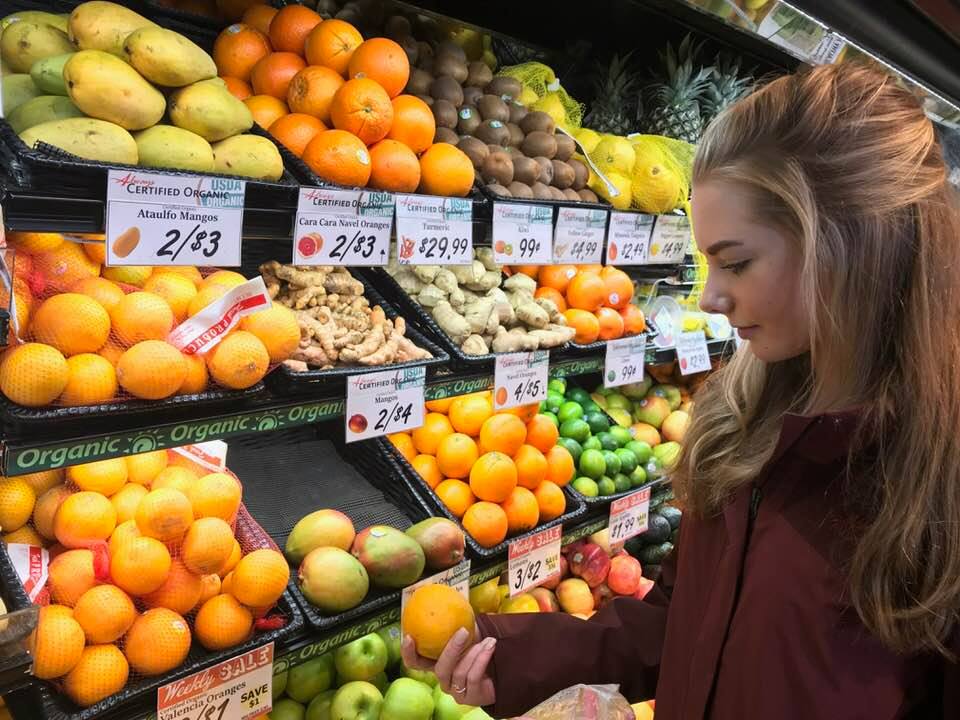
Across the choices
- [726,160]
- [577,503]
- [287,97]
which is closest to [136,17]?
[287,97]

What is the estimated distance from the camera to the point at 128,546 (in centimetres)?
118

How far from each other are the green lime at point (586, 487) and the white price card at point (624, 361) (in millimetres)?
291

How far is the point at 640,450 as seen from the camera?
2.41 meters

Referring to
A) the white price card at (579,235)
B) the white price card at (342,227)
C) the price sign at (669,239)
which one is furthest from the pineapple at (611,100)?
the white price card at (342,227)

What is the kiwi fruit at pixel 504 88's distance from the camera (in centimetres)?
206

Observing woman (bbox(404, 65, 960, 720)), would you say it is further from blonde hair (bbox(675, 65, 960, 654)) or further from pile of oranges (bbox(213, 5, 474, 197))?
pile of oranges (bbox(213, 5, 474, 197))

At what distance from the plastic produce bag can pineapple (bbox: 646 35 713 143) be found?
1850 millimetres

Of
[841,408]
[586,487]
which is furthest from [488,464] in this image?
[841,408]

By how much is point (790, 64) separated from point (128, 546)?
9.65 ft

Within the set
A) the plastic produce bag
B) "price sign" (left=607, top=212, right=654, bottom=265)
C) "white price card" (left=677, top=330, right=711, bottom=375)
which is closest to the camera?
the plastic produce bag

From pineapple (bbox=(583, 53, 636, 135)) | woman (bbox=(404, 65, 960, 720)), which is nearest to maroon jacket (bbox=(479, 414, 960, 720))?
woman (bbox=(404, 65, 960, 720))

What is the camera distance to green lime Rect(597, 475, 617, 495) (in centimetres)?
222

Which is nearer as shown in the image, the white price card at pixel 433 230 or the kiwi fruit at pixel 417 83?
the white price card at pixel 433 230

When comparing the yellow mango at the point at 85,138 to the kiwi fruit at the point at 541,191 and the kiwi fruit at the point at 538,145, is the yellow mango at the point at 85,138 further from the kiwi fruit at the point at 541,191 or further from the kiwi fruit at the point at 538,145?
the kiwi fruit at the point at 538,145
